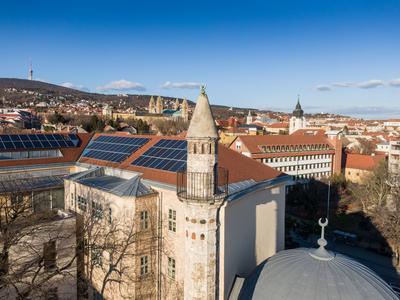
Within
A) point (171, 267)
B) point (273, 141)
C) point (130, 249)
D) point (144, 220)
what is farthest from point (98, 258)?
point (273, 141)

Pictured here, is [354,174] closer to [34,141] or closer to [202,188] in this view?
[34,141]

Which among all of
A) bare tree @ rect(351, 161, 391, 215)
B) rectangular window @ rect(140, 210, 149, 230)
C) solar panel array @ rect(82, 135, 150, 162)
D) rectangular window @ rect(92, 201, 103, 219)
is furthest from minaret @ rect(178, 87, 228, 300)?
bare tree @ rect(351, 161, 391, 215)

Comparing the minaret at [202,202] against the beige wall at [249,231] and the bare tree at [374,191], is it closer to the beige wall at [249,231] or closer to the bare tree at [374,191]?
the beige wall at [249,231]

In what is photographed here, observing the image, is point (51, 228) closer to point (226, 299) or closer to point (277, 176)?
point (226, 299)

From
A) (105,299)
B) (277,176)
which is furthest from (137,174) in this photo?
(277,176)

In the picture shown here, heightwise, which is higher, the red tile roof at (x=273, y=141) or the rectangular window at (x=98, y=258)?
the red tile roof at (x=273, y=141)

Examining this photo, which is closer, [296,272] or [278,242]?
[296,272]

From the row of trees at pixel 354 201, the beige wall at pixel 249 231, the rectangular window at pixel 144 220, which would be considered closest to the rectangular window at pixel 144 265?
the rectangular window at pixel 144 220
